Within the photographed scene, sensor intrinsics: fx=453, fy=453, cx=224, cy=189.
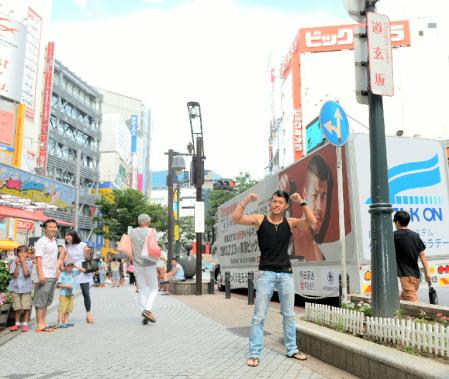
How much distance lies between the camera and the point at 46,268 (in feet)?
23.6

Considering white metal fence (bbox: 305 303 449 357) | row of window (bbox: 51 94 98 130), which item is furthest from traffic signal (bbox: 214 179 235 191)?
row of window (bbox: 51 94 98 130)

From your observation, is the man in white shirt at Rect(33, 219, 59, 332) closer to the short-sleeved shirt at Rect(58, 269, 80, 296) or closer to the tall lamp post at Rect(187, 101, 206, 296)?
the short-sleeved shirt at Rect(58, 269, 80, 296)

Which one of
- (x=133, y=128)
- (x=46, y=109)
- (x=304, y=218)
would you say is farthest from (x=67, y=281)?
(x=133, y=128)

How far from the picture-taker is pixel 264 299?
4746 mm

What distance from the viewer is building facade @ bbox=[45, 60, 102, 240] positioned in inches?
2063

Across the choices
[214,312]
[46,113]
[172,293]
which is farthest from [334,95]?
[214,312]

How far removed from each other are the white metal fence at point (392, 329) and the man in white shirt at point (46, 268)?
14.0 feet

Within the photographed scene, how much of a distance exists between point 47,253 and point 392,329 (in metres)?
5.31

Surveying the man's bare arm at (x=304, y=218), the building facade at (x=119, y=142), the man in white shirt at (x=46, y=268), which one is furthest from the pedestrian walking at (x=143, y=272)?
the building facade at (x=119, y=142)

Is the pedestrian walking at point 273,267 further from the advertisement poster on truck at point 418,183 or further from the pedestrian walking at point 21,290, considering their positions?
the pedestrian walking at point 21,290

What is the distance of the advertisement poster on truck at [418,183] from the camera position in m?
8.25

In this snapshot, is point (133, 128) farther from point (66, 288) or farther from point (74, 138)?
point (66, 288)

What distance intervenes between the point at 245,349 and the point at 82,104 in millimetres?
59039

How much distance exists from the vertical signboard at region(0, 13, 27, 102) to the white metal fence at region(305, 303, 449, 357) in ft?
124
